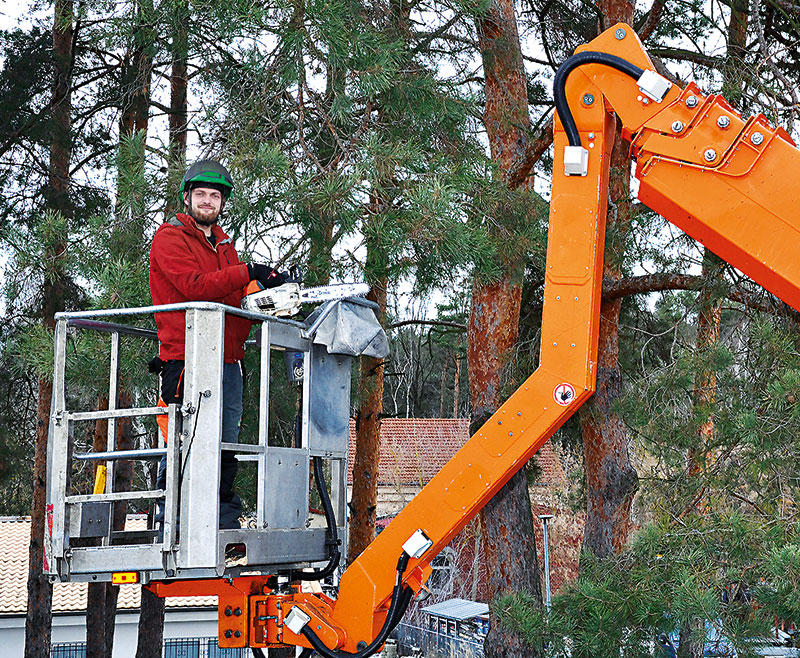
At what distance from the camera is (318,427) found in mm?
5504

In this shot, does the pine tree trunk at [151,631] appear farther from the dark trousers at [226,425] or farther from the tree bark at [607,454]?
the dark trousers at [226,425]

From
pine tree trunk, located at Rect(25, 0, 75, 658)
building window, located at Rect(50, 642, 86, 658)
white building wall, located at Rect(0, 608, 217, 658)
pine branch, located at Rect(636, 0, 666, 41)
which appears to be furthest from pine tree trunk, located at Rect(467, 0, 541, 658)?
building window, located at Rect(50, 642, 86, 658)

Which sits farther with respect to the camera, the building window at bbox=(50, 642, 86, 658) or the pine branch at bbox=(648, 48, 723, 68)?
the building window at bbox=(50, 642, 86, 658)

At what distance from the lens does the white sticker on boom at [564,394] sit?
4.77 metres

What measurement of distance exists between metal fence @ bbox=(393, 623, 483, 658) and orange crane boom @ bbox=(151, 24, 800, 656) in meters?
20.2

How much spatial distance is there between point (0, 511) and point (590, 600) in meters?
31.1

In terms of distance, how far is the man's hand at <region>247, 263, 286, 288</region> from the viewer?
4980mm

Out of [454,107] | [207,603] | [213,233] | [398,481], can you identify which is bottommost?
[207,603]

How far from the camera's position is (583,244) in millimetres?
4770

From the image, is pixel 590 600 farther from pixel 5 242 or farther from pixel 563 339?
pixel 5 242

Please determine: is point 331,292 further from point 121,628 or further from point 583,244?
point 121,628

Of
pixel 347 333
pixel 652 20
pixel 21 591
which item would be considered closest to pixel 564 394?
pixel 347 333

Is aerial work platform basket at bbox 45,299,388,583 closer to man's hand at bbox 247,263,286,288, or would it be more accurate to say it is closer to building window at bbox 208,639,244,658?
man's hand at bbox 247,263,286,288

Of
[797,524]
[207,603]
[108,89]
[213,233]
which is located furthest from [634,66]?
[207,603]
